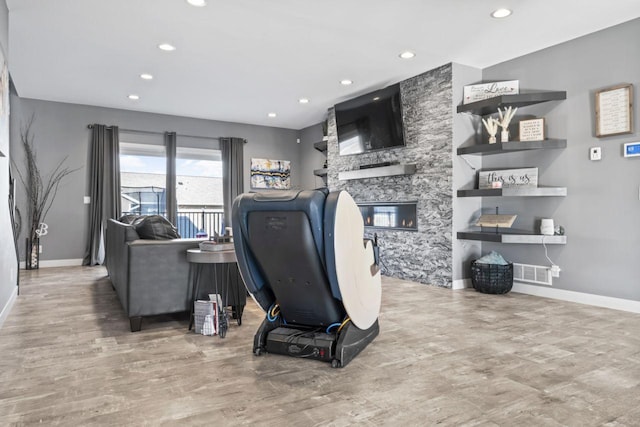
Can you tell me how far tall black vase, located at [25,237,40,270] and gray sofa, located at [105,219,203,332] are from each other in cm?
419

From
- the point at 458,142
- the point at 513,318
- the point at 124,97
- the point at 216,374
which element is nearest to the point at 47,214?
the point at 124,97

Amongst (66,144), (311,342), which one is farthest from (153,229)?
(66,144)

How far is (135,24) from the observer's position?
3.87m

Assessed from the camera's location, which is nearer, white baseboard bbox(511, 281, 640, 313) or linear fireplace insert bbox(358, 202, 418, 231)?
white baseboard bbox(511, 281, 640, 313)

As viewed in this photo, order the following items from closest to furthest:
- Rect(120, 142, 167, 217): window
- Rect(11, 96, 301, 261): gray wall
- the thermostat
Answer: the thermostat < Rect(11, 96, 301, 261): gray wall < Rect(120, 142, 167, 217): window

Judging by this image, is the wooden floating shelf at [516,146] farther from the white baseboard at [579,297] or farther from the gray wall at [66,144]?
the gray wall at [66,144]

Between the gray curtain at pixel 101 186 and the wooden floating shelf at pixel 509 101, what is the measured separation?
5613 mm

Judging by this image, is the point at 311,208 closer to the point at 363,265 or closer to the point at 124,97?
the point at 363,265

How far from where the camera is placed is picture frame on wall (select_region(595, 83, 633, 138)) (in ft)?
12.4

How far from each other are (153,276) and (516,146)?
3.77m

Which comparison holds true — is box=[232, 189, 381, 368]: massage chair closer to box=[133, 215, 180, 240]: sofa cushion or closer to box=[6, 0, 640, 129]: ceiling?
box=[133, 215, 180, 240]: sofa cushion

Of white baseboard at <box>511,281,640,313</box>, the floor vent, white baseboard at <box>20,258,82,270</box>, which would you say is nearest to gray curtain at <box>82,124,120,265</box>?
white baseboard at <box>20,258,82,270</box>

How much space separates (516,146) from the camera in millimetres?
4402

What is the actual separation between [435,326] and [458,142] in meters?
2.51
